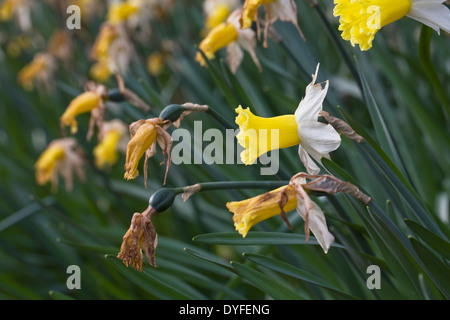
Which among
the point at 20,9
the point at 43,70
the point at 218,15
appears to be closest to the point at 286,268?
the point at 218,15

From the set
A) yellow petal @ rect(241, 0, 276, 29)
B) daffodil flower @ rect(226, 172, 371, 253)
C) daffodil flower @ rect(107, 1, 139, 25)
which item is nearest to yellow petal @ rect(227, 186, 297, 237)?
daffodil flower @ rect(226, 172, 371, 253)

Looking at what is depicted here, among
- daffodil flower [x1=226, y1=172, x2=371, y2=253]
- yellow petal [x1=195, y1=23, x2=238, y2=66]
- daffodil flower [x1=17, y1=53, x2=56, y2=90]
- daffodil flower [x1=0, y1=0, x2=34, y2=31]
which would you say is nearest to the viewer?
daffodil flower [x1=226, y1=172, x2=371, y2=253]

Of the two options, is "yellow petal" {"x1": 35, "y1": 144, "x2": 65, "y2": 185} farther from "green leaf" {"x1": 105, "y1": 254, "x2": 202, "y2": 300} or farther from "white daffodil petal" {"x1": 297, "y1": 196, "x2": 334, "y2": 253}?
"white daffodil petal" {"x1": 297, "y1": 196, "x2": 334, "y2": 253}

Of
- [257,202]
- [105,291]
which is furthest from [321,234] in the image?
[105,291]

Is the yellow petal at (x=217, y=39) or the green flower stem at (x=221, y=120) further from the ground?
the yellow petal at (x=217, y=39)

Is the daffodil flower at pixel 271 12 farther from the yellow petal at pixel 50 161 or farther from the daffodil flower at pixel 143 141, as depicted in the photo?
the yellow petal at pixel 50 161

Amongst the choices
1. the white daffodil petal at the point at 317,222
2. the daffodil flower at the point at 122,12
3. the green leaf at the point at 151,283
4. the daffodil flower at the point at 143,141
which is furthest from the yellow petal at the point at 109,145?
the white daffodil petal at the point at 317,222
